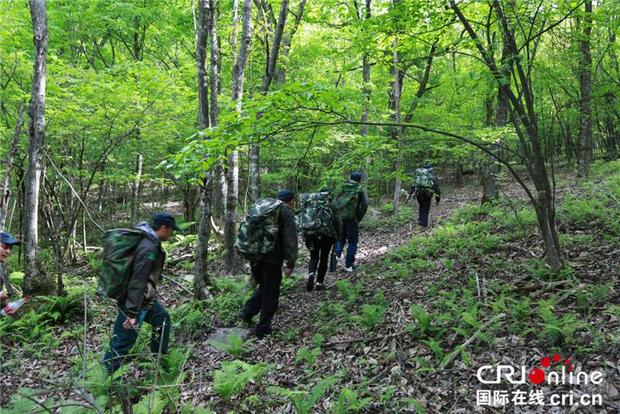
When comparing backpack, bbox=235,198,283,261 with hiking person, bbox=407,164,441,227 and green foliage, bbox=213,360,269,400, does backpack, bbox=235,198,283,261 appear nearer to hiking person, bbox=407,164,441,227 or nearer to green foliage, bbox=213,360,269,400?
green foliage, bbox=213,360,269,400

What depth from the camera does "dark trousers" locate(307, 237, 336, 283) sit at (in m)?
7.87

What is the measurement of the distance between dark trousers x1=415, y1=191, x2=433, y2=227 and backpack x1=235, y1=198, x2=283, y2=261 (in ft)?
24.2

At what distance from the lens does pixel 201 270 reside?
25.8 feet

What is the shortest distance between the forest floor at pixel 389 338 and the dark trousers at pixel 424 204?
10.1 feet

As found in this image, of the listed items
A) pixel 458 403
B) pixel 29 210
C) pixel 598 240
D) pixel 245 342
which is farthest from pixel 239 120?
pixel 598 240

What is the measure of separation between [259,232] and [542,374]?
392 cm

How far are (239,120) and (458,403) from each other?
389cm

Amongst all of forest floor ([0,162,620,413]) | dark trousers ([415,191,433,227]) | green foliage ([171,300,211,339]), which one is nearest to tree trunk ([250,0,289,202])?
forest floor ([0,162,620,413])

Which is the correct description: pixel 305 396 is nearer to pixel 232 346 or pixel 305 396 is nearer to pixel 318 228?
pixel 232 346

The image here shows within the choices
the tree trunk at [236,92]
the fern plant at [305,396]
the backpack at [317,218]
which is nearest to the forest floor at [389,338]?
the fern plant at [305,396]

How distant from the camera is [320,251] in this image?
315 inches

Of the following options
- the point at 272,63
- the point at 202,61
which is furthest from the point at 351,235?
the point at 202,61

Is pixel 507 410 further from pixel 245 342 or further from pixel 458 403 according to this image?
pixel 245 342

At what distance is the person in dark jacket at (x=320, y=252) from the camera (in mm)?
7848
